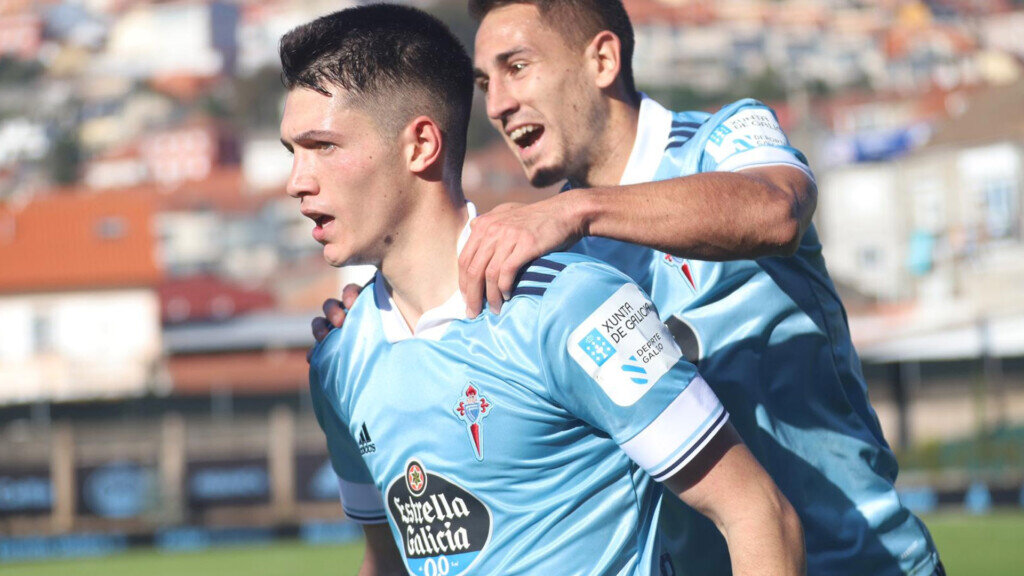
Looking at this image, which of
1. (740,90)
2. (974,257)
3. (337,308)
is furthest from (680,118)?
(740,90)

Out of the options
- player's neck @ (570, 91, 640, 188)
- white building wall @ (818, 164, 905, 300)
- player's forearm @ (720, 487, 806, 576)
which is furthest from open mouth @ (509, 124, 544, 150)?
white building wall @ (818, 164, 905, 300)

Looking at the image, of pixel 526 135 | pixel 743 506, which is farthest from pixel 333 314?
pixel 743 506

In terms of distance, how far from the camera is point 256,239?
73062 millimetres

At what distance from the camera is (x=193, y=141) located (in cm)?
9319

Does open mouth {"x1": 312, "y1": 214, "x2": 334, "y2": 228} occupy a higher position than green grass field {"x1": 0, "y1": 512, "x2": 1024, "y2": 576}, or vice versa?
open mouth {"x1": 312, "y1": 214, "x2": 334, "y2": 228}

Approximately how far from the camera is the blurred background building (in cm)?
2261

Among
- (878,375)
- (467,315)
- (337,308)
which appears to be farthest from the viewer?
(878,375)

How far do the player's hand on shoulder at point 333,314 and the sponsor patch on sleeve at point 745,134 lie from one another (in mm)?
Answer: 921

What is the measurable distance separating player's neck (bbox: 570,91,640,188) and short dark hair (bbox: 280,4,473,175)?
66 centimetres

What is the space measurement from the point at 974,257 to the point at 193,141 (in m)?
59.1

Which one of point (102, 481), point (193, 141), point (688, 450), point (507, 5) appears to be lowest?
point (193, 141)

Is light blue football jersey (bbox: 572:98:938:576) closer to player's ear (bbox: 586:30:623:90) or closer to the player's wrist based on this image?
player's ear (bbox: 586:30:623:90)

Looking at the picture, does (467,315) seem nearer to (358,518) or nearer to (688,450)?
(688,450)

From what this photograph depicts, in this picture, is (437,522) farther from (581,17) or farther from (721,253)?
(581,17)
